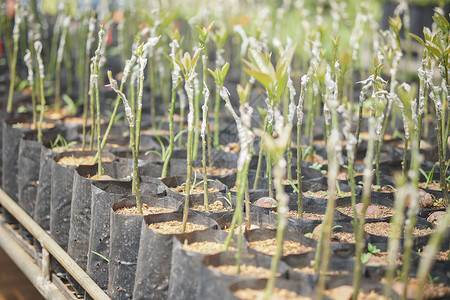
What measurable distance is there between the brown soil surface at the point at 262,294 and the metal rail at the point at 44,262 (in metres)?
0.56

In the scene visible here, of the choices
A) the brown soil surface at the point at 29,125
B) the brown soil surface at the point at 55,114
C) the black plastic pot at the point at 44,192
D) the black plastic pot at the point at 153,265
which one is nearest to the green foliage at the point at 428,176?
the black plastic pot at the point at 153,265

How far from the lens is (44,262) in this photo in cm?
188

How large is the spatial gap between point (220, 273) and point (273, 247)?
0.25 m

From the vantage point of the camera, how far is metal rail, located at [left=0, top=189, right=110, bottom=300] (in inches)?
63.6

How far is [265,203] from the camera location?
1.62 metres

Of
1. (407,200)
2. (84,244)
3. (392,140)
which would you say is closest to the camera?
(407,200)

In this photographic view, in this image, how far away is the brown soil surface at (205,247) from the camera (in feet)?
4.28

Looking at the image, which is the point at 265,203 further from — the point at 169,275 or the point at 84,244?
the point at 84,244

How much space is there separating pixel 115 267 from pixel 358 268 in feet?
2.44

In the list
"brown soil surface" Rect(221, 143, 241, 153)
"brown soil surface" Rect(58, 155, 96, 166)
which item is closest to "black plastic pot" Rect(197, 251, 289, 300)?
"brown soil surface" Rect(58, 155, 96, 166)

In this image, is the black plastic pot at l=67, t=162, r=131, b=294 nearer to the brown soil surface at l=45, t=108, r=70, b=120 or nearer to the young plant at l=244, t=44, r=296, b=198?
the young plant at l=244, t=44, r=296, b=198

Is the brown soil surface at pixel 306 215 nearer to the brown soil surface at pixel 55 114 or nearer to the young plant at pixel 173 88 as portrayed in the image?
the young plant at pixel 173 88

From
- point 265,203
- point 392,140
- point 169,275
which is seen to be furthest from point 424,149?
point 169,275

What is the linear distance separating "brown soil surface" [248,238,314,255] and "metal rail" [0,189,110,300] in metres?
0.46
